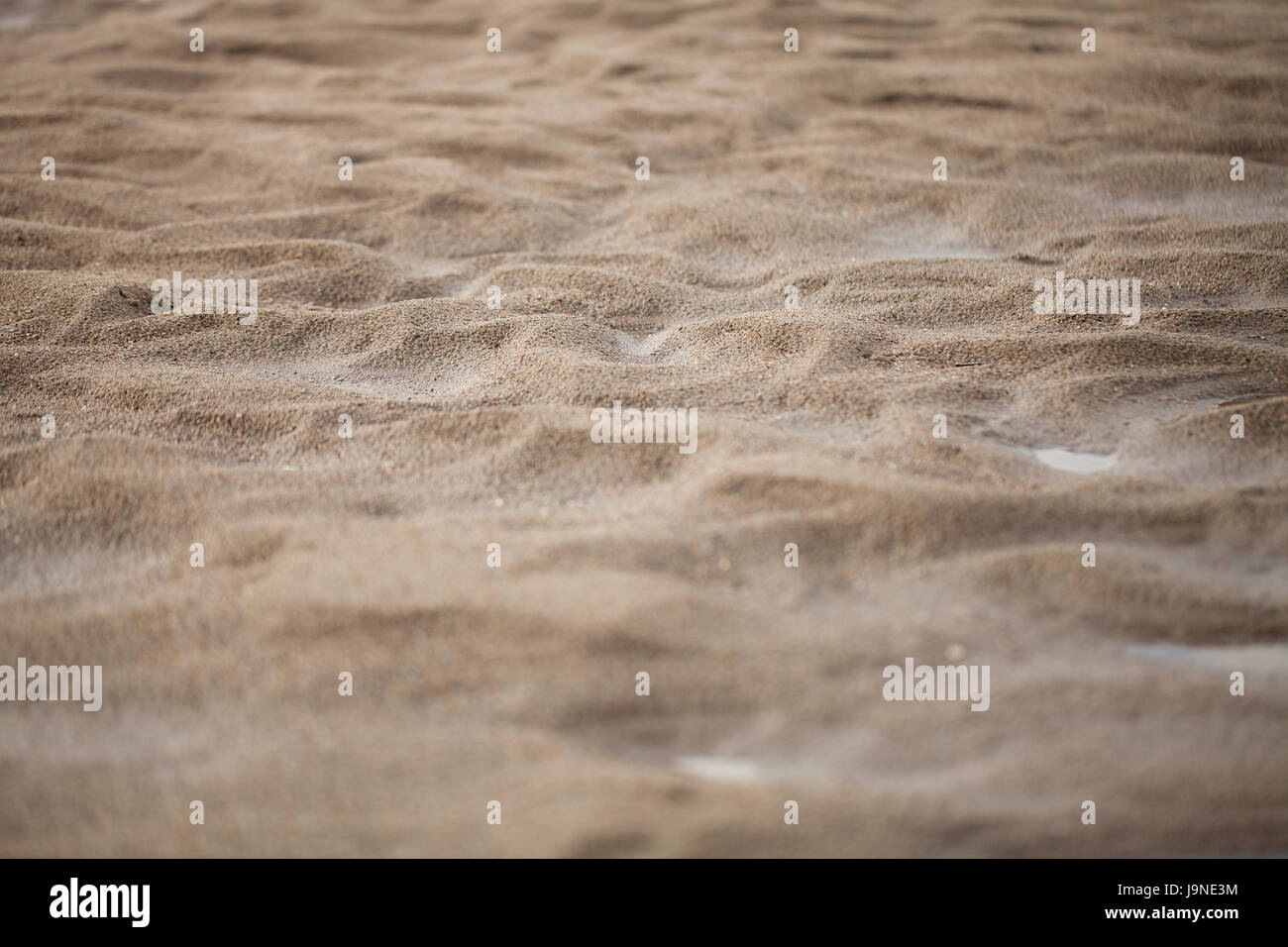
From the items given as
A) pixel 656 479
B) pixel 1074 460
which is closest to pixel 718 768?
pixel 656 479

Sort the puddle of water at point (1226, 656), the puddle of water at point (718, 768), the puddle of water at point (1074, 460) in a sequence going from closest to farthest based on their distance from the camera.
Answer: the puddle of water at point (718, 768) < the puddle of water at point (1226, 656) < the puddle of water at point (1074, 460)

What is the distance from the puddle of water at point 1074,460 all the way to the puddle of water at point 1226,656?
0.48 meters

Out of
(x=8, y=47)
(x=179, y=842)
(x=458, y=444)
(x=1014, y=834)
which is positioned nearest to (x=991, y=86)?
(x=458, y=444)

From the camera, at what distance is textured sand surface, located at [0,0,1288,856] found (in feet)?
4.61

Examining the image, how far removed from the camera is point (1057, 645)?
1.60 m

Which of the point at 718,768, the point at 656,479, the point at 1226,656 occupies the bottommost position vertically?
the point at 718,768

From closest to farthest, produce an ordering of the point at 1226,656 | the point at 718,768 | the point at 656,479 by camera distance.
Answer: the point at 718,768 < the point at 1226,656 < the point at 656,479


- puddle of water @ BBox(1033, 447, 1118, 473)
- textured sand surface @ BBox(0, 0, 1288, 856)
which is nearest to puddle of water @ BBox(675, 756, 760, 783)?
textured sand surface @ BBox(0, 0, 1288, 856)

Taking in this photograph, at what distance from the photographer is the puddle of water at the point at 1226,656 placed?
61.9 inches

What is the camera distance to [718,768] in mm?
1426

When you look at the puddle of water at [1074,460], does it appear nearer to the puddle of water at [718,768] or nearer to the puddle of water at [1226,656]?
the puddle of water at [1226,656]

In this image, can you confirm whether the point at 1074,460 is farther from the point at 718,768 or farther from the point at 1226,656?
the point at 718,768

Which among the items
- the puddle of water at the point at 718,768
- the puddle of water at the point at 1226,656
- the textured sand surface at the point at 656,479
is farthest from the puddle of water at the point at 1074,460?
the puddle of water at the point at 718,768

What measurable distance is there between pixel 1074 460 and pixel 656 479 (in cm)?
81
